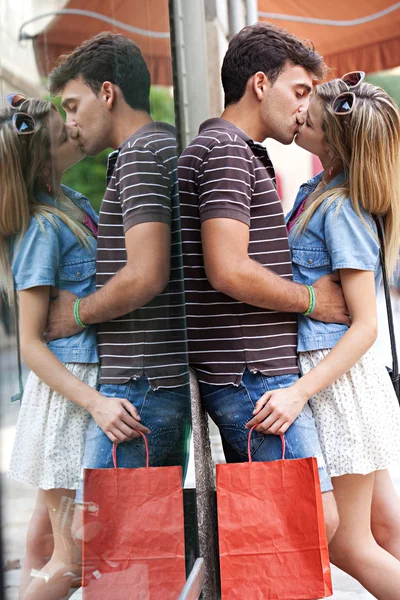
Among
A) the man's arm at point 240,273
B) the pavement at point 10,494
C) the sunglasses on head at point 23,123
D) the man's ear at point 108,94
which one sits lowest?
the pavement at point 10,494

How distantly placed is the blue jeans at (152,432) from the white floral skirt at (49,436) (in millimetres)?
51

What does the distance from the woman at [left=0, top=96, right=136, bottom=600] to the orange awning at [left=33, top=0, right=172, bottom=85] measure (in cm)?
8

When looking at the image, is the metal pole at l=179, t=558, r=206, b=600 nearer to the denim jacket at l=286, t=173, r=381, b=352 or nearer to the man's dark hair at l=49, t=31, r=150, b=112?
the denim jacket at l=286, t=173, r=381, b=352

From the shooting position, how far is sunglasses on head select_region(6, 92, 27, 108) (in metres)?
0.87

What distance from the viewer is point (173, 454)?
2.18 meters

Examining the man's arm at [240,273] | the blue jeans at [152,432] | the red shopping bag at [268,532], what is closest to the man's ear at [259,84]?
the man's arm at [240,273]

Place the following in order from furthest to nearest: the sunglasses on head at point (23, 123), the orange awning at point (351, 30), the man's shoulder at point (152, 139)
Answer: the orange awning at point (351, 30) < the man's shoulder at point (152, 139) < the sunglasses on head at point (23, 123)

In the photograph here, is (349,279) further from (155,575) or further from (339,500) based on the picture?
(155,575)

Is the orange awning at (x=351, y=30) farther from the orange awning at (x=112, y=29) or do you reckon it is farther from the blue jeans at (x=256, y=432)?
the blue jeans at (x=256, y=432)

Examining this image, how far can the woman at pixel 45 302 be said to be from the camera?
0.89 meters

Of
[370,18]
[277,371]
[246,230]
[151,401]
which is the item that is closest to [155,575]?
[151,401]

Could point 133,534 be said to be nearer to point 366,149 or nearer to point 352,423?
point 352,423

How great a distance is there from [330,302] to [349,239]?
0.66ft

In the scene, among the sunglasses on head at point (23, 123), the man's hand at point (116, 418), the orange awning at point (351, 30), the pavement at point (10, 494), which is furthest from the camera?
the orange awning at point (351, 30)
